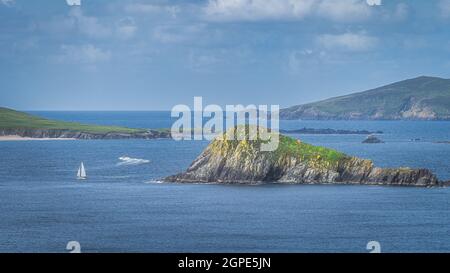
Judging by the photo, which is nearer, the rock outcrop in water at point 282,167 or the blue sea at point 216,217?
the blue sea at point 216,217

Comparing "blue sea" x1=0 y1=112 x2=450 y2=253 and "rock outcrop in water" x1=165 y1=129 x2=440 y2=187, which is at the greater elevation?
"rock outcrop in water" x1=165 y1=129 x2=440 y2=187

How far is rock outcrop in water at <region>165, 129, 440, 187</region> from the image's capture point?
517 ft

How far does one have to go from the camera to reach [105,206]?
13612cm

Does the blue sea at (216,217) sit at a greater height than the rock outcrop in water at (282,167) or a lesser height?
lesser

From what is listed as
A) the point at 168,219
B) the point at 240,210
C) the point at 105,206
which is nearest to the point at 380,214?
the point at 240,210

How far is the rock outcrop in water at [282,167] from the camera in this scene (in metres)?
158

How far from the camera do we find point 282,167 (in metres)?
161

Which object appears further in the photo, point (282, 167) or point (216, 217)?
point (282, 167)

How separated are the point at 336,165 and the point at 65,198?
4509 cm

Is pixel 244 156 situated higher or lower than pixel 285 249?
higher

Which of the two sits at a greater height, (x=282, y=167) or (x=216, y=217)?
(x=282, y=167)

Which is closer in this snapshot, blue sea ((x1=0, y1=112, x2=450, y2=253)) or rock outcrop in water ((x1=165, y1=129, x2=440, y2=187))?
blue sea ((x1=0, y1=112, x2=450, y2=253))
